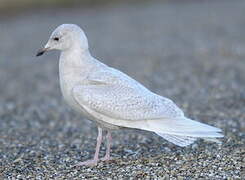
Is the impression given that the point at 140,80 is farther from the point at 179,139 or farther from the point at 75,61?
the point at 179,139

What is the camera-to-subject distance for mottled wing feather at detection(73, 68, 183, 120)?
8055 mm

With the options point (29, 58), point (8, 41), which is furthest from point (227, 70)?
point (8, 41)

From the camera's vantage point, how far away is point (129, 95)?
8.18 metres

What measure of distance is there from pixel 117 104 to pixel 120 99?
0.09m

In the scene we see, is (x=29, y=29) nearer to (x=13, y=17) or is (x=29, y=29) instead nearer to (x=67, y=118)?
(x=13, y=17)

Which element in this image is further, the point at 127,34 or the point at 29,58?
the point at 127,34

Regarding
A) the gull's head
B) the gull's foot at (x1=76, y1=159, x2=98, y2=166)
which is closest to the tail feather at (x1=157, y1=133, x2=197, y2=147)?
the gull's foot at (x1=76, y1=159, x2=98, y2=166)

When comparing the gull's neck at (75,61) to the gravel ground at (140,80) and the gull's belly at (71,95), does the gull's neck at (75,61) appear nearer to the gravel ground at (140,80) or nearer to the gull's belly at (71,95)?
the gull's belly at (71,95)

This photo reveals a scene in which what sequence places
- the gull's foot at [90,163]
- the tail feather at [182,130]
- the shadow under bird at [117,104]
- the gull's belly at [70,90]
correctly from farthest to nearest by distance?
the gull's foot at [90,163]
the gull's belly at [70,90]
the shadow under bird at [117,104]
the tail feather at [182,130]

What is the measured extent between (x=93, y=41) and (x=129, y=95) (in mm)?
15743

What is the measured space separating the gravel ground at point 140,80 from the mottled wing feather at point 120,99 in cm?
69

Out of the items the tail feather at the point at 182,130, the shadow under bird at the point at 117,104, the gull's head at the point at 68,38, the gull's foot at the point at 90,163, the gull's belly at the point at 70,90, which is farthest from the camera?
the gull's head at the point at 68,38

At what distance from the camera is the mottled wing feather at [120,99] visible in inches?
317

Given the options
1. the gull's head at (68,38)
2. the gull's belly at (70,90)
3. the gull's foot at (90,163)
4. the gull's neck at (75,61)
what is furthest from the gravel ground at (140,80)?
the gull's head at (68,38)
